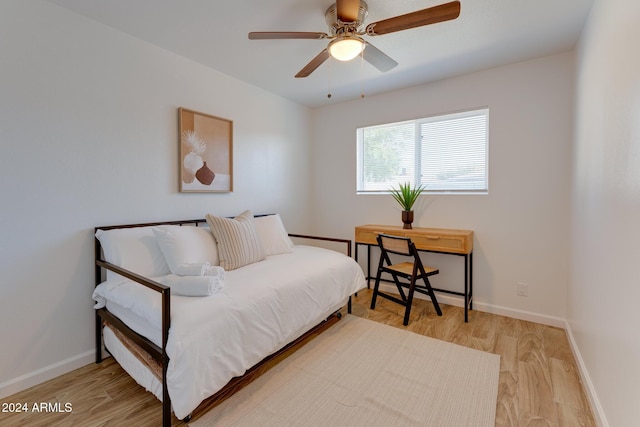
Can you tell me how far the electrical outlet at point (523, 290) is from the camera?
106 inches

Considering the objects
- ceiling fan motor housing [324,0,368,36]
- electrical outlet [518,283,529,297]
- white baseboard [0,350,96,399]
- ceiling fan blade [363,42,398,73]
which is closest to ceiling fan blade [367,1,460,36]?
ceiling fan motor housing [324,0,368,36]

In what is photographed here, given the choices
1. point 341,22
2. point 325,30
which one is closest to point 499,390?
point 341,22

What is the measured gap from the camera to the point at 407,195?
10.2ft

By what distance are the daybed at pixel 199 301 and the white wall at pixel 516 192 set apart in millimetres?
1307

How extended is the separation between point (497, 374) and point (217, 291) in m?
1.85

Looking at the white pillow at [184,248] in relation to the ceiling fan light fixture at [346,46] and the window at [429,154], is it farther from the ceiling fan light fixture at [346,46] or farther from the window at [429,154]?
the window at [429,154]

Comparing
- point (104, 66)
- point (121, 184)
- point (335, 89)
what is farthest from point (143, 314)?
point (335, 89)

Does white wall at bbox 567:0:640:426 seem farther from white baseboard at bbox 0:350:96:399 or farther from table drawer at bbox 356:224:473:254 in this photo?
white baseboard at bbox 0:350:96:399

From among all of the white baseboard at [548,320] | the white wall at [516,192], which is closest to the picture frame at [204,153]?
the white wall at [516,192]

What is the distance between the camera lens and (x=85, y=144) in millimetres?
1990

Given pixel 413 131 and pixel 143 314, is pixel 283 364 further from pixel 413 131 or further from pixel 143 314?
pixel 413 131

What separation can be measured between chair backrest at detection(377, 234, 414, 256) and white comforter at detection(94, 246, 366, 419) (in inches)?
25.4

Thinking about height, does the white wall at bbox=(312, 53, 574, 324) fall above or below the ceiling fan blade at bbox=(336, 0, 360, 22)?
below

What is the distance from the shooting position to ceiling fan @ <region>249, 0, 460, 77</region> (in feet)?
5.03
